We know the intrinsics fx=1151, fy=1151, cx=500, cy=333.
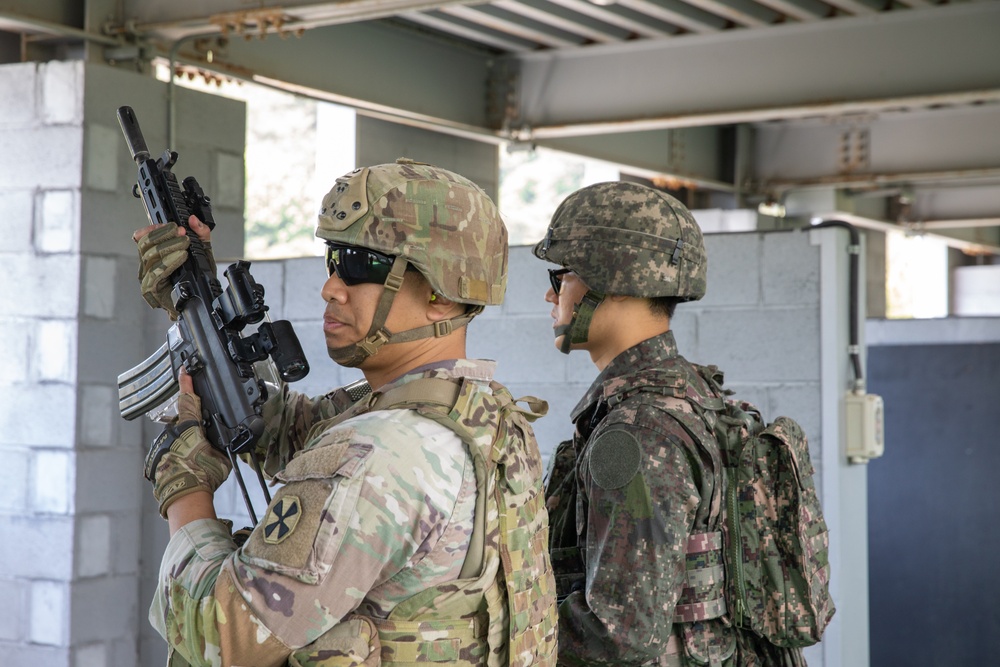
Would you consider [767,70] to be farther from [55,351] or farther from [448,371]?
[448,371]

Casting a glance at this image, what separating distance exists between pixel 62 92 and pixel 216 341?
2.40 m

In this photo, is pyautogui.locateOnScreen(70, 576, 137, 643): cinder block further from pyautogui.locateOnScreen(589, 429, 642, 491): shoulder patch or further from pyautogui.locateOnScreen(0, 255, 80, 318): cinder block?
pyautogui.locateOnScreen(589, 429, 642, 491): shoulder patch

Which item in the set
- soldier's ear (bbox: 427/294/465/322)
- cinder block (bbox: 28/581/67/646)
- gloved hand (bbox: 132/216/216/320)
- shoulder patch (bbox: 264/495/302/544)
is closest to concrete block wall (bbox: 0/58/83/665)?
cinder block (bbox: 28/581/67/646)

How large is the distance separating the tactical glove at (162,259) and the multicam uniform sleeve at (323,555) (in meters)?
0.62

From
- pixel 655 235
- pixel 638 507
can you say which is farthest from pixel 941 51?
pixel 638 507

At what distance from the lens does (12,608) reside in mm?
3918

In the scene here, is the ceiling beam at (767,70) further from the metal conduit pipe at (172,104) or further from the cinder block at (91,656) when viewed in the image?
the cinder block at (91,656)

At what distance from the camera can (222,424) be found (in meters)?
1.78

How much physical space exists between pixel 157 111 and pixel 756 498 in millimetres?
2817

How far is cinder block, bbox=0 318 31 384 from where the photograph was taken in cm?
394

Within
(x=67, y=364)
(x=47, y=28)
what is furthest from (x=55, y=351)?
(x=47, y=28)

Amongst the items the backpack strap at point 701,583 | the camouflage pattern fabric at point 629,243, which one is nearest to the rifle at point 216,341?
the camouflage pattern fabric at point 629,243

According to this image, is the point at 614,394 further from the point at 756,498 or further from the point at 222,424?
the point at 222,424

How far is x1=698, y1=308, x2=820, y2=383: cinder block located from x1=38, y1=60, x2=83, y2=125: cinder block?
221 centimetres
